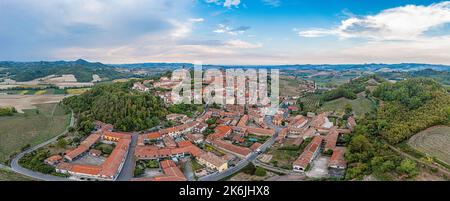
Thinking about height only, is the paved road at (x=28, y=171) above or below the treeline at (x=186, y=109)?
below

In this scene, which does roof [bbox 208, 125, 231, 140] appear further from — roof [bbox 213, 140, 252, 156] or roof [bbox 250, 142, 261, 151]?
roof [bbox 250, 142, 261, 151]

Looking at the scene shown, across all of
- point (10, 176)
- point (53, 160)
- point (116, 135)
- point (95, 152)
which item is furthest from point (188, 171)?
point (10, 176)

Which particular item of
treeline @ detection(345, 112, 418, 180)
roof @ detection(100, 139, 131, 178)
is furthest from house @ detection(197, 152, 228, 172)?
treeline @ detection(345, 112, 418, 180)

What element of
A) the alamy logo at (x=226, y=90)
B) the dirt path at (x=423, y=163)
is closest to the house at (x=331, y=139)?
the dirt path at (x=423, y=163)

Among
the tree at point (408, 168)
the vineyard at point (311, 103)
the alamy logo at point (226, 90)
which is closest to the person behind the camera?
the tree at point (408, 168)

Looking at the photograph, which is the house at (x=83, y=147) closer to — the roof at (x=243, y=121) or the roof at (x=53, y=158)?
the roof at (x=53, y=158)

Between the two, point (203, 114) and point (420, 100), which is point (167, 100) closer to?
point (203, 114)

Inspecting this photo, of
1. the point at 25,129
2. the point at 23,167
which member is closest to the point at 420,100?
the point at 23,167
